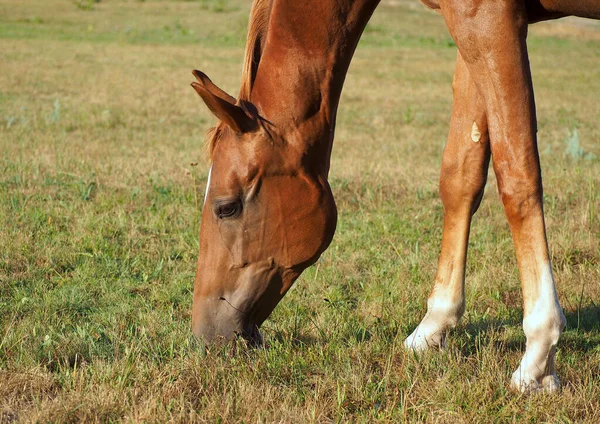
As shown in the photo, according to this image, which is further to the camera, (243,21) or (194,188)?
(243,21)

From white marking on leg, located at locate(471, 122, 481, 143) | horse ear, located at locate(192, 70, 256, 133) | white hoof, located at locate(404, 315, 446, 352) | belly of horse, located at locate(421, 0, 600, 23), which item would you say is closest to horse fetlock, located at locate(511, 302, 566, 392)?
white hoof, located at locate(404, 315, 446, 352)

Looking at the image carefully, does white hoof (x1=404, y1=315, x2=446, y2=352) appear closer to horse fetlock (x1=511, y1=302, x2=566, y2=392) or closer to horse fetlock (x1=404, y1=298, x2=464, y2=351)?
horse fetlock (x1=404, y1=298, x2=464, y2=351)

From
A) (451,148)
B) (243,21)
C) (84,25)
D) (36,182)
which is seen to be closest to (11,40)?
(84,25)

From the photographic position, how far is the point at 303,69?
2752 millimetres

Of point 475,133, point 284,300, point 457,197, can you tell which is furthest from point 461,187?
point 284,300

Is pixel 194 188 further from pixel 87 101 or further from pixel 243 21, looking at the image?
pixel 243 21

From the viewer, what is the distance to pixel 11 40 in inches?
754

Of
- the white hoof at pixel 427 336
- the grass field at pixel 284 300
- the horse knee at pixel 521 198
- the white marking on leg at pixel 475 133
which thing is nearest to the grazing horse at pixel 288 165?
the horse knee at pixel 521 198

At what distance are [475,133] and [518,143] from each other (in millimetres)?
567

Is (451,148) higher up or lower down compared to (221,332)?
higher up

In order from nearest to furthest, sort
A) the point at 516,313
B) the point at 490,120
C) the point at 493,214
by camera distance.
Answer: the point at 490,120, the point at 516,313, the point at 493,214

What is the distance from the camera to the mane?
9.16 ft

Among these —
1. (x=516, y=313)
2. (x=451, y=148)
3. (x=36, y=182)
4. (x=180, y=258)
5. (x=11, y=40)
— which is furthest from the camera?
(x=11, y=40)

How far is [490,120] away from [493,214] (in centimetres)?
272
